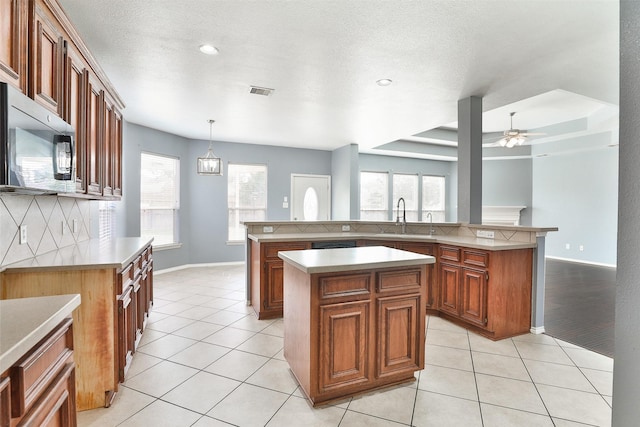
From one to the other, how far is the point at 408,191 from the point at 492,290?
6.02 m

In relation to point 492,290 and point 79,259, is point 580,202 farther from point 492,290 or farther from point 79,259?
point 79,259

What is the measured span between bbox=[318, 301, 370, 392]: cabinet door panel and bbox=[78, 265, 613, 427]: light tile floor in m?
0.17

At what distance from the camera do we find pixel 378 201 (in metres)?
8.48

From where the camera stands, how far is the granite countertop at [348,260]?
191 cm

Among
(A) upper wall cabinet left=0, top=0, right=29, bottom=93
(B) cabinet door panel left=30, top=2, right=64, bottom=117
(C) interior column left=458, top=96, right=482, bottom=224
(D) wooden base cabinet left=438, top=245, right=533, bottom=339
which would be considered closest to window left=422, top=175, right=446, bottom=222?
(C) interior column left=458, top=96, right=482, bottom=224

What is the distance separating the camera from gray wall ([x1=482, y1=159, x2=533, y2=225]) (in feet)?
27.0

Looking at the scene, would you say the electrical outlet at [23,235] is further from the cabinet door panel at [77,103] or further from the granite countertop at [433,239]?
the granite countertop at [433,239]

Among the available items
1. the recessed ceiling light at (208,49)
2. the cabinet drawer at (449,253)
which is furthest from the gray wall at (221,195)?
the cabinet drawer at (449,253)

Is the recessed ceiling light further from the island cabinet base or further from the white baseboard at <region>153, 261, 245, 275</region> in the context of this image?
the white baseboard at <region>153, 261, 245, 275</region>

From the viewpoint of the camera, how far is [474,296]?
3.21 meters

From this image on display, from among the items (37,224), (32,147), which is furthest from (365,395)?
(37,224)

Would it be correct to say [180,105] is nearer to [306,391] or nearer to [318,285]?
[318,285]

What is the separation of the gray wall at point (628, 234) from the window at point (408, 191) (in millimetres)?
7635

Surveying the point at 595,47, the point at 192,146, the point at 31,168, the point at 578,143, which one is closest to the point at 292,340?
the point at 31,168
